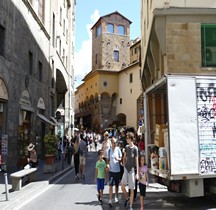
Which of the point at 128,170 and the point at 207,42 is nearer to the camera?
the point at 128,170

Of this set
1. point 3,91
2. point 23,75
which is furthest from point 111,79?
point 3,91

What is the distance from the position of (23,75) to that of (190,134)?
458 inches

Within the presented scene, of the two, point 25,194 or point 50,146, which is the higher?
point 50,146

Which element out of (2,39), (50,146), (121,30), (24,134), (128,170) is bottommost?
(128,170)

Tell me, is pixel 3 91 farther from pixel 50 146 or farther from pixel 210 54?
pixel 210 54

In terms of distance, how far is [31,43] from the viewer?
1889cm

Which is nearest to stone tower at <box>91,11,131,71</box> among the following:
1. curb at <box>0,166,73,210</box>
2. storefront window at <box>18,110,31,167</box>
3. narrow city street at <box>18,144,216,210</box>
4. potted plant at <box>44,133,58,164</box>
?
storefront window at <box>18,110,31,167</box>

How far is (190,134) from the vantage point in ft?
24.6

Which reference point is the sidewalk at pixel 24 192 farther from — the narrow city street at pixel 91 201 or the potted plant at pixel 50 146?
the potted plant at pixel 50 146

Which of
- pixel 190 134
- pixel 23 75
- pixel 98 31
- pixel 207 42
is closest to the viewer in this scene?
pixel 190 134

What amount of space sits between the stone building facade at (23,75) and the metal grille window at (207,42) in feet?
28.0

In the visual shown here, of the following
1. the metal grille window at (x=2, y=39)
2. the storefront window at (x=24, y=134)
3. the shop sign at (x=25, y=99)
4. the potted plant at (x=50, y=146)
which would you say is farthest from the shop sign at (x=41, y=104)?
the metal grille window at (x=2, y=39)

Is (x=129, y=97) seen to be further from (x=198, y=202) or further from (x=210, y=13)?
(x=198, y=202)

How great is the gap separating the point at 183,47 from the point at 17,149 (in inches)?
354
